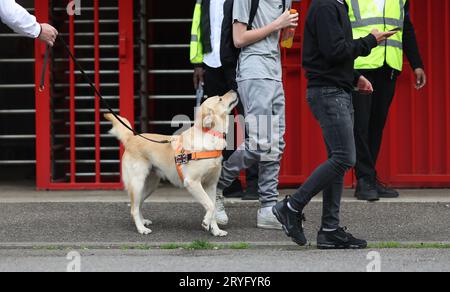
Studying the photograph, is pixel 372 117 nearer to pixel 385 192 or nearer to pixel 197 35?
pixel 385 192

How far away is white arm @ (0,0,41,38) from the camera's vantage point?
654 cm

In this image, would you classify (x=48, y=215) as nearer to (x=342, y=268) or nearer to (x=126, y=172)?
(x=126, y=172)

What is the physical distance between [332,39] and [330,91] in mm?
374

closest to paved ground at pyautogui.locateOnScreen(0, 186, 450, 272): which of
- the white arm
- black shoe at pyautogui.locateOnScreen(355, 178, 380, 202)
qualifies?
black shoe at pyautogui.locateOnScreen(355, 178, 380, 202)

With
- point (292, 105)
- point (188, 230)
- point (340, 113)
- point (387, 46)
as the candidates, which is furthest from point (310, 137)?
point (340, 113)

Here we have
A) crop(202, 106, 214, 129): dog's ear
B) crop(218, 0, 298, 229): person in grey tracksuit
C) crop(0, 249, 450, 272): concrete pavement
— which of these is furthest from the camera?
crop(218, 0, 298, 229): person in grey tracksuit

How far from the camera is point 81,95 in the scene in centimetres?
1024

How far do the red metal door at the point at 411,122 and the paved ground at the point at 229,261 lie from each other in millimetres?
2745

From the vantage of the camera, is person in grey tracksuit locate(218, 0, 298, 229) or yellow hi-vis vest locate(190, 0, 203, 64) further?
yellow hi-vis vest locate(190, 0, 203, 64)

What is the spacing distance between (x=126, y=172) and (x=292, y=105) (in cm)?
251

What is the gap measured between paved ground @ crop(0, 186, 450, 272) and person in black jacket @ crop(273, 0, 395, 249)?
372 mm

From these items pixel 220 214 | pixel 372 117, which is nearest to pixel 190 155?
pixel 220 214

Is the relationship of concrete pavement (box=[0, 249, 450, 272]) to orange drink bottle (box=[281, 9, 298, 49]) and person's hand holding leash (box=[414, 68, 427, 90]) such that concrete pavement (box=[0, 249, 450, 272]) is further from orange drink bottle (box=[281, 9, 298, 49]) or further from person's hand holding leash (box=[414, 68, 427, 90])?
person's hand holding leash (box=[414, 68, 427, 90])

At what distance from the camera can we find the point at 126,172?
7488mm
